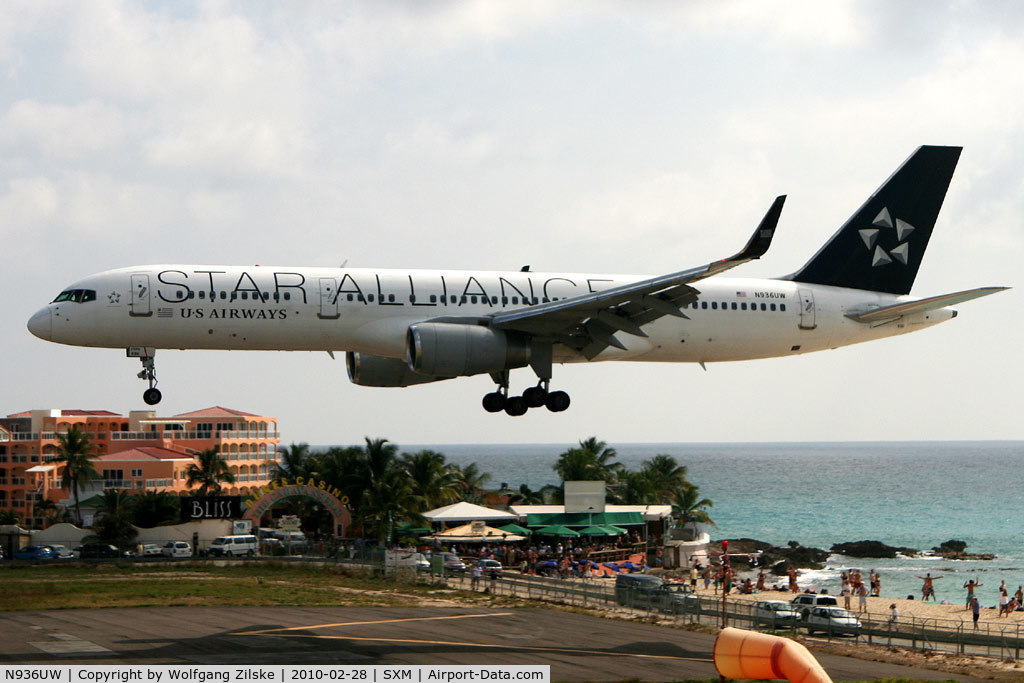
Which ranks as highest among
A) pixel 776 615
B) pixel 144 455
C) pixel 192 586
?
pixel 144 455

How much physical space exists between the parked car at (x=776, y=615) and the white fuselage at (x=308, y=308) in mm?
12065

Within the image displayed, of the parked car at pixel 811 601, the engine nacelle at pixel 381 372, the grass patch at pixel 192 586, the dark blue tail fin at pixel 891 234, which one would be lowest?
the parked car at pixel 811 601

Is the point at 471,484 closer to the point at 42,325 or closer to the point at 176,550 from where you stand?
the point at 176,550

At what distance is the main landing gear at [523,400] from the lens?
135 feet

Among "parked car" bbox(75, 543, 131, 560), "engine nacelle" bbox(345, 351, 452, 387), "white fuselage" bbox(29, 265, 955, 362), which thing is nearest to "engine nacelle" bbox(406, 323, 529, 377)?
"white fuselage" bbox(29, 265, 955, 362)

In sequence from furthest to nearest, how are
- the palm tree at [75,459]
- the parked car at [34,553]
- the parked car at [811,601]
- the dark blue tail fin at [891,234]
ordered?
the palm tree at [75,459] < the parked car at [34,553] < the parked car at [811,601] < the dark blue tail fin at [891,234]

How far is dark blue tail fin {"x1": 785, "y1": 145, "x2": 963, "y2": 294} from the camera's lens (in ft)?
154

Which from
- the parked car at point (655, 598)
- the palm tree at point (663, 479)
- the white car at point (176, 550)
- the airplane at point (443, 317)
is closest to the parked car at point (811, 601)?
the parked car at point (655, 598)

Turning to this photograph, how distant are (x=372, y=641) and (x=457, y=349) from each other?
993 centimetres

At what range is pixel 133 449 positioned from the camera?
113688 mm

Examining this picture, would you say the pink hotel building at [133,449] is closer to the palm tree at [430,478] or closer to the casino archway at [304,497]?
the palm tree at [430,478]

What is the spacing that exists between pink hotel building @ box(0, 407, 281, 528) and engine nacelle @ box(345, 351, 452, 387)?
69.0 metres

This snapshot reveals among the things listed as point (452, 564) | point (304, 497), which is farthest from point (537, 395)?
point (304, 497)
